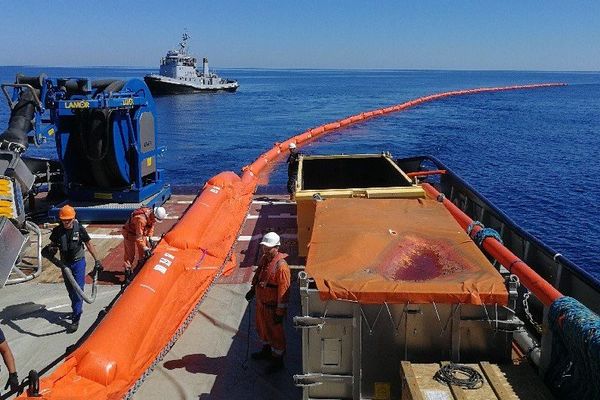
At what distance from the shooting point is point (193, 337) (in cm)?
666

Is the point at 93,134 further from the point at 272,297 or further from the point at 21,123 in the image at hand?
the point at 272,297

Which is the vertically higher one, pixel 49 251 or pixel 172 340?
pixel 49 251

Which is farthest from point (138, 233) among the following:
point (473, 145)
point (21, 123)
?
point (473, 145)

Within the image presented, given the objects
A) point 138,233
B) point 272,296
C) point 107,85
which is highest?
point 107,85

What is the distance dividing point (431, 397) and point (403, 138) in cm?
3360

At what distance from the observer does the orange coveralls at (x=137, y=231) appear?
8070 mm

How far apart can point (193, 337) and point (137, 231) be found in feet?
7.17

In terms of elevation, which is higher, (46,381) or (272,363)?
(46,381)

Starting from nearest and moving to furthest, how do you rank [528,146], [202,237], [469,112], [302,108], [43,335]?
[43,335], [202,237], [528,146], [469,112], [302,108]

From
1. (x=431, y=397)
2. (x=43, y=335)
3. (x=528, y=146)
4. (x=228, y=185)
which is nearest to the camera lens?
(x=431, y=397)

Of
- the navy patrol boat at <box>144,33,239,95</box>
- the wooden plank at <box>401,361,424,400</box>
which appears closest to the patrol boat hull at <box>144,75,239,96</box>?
the navy patrol boat at <box>144,33,239,95</box>

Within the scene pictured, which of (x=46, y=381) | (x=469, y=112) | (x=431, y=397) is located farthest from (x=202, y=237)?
(x=469, y=112)

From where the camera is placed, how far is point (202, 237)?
8336 millimetres

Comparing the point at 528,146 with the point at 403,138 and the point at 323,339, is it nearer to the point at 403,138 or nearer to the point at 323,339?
the point at 403,138
